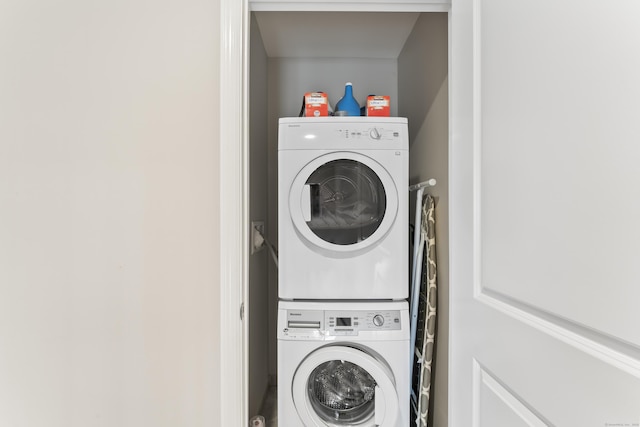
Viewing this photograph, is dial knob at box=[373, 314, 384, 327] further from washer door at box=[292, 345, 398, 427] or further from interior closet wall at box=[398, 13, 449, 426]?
interior closet wall at box=[398, 13, 449, 426]

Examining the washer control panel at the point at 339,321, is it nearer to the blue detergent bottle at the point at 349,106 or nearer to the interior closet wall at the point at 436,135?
the interior closet wall at the point at 436,135

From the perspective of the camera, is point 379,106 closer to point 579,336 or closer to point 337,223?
point 337,223

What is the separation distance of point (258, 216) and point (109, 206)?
96 centimetres

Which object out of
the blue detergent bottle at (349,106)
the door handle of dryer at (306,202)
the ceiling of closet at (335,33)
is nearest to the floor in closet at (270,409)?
the door handle of dryer at (306,202)

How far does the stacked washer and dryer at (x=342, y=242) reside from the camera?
1.67 metres

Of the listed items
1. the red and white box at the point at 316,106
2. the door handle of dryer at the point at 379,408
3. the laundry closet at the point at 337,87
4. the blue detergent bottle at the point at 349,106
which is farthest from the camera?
the blue detergent bottle at the point at 349,106

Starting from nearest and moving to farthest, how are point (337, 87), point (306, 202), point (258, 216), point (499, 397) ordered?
point (499, 397) → point (306, 202) → point (258, 216) → point (337, 87)

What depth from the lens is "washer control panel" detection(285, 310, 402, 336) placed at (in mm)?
1636

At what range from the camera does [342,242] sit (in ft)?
5.63

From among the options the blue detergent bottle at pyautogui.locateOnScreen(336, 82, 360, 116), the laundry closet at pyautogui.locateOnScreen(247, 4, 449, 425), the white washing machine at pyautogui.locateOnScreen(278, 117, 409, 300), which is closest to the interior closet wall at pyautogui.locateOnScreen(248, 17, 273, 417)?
the laundry closet at pyautogui.locateOnScreen(247, 4, 449, 425)

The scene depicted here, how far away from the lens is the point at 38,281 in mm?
1275

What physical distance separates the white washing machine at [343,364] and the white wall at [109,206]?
17.1 inches

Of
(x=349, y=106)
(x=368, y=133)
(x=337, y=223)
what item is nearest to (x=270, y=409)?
(x=337, y=223)

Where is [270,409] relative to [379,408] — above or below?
below
